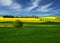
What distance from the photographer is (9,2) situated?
784cm

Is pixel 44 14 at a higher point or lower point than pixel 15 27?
higher

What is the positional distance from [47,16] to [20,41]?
193 centimetres

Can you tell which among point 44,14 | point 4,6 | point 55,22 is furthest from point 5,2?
point 55,22

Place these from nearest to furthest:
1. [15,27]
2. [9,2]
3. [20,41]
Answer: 1. [20,41]
2. [9,2]
3. [15,27]

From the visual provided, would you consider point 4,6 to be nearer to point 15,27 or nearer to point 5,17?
point 5,17

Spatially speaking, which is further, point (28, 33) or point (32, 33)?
point (28, 33)

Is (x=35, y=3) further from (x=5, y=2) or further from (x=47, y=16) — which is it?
(x=5, y=2)

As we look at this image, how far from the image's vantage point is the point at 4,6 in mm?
7855


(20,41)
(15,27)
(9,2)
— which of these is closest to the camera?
(20,41)

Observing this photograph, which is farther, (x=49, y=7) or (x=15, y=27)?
(x=15, y=27)

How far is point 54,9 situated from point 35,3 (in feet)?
2.71

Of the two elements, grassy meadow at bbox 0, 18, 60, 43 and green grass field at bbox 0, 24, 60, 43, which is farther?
green grass field at bbox 0, 24, 60, 43

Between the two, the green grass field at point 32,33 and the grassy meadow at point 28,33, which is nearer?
the grassy meadow at point 28,33

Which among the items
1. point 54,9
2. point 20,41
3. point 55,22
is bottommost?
point 20,41
